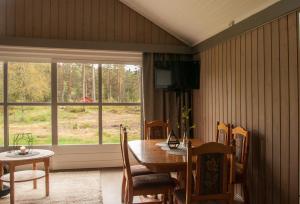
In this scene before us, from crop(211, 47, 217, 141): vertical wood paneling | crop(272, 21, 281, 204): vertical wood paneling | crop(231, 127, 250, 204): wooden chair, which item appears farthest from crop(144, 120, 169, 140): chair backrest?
crop(272, 21, 281, 204): vertical wood paneling

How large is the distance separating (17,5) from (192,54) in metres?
3.15

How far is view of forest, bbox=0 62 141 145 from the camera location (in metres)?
4.79

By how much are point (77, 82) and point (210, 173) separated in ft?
11.5

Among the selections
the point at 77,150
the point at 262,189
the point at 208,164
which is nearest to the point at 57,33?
the point at 77,150

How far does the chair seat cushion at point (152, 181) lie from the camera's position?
8.81 ft

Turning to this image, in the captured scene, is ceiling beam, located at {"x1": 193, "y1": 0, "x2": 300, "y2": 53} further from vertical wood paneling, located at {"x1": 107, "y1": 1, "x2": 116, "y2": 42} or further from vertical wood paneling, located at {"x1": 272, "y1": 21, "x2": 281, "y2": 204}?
vertical wood paneling, located at {"x1": 107, "y1": 1, "x2": 116, "y2": 42}

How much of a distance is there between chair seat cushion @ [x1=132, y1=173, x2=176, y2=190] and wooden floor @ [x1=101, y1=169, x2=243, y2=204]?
76 centimetres

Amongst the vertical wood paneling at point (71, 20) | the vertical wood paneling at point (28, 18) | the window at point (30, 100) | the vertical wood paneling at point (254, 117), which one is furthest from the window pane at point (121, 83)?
the vertical wood paneling at point (254, 117)

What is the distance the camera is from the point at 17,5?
4.47 meters

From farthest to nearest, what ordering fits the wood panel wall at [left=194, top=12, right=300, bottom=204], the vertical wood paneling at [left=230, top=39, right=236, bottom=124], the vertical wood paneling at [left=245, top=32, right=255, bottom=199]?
the vertical wood paneling at [left=230, top=39, right=236, bottom=124] → the vertical wood paneling at [left=245, top=32, right=255, bottom=199] → the wood panel wall at [left=194, top=12, right=300, bottom=204]

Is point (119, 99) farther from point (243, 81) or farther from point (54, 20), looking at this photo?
point (243, 81)

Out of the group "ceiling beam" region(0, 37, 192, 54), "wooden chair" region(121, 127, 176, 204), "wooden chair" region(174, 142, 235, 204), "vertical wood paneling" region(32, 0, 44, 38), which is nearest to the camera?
"wooden chair" region(174, 142, 235, 204)

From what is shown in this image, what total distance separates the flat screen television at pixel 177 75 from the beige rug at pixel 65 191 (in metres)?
1.96

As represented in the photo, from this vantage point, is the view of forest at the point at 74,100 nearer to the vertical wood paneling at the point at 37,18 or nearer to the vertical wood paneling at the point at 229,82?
the vertical wood paneling at the point at 37,18
